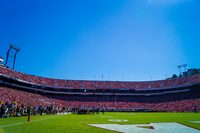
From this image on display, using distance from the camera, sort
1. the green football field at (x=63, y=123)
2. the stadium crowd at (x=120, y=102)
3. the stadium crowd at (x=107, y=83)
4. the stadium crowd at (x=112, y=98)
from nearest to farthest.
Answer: the green football field at (x=63, y=123), the stadium crowd at (x=120, y=102), the stadium crowd at (x=112, y=98), the stadium crowd at (x=107, y=83)

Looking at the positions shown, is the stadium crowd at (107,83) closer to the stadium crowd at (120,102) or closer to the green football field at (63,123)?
the stadium crowd at (120,102)

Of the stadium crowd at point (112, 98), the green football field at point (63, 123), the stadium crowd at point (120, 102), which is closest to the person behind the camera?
the green football field at point (63, 123)

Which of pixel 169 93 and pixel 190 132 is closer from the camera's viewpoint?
pixel 190 132

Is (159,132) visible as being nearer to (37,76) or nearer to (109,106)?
(109,106)

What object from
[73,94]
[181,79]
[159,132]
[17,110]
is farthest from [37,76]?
[159,132]

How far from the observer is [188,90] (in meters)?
86.0

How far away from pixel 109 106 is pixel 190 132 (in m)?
74.4

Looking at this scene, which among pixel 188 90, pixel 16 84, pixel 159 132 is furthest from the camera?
pixel 188 90

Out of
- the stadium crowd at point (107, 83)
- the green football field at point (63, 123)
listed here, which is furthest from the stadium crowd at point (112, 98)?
the green football field at point (63, 123)

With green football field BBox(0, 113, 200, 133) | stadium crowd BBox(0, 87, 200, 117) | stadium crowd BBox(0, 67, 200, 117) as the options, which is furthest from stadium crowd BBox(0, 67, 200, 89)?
green football field BBox(0, 113, 200, 133)

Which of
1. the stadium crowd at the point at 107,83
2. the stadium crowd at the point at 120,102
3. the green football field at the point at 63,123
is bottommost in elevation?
the green football field at the point at 63,123

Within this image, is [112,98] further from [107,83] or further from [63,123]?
[63,123]

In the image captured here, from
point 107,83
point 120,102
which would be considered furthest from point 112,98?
point 107,83

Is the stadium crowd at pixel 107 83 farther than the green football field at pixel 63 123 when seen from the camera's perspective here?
Yes
